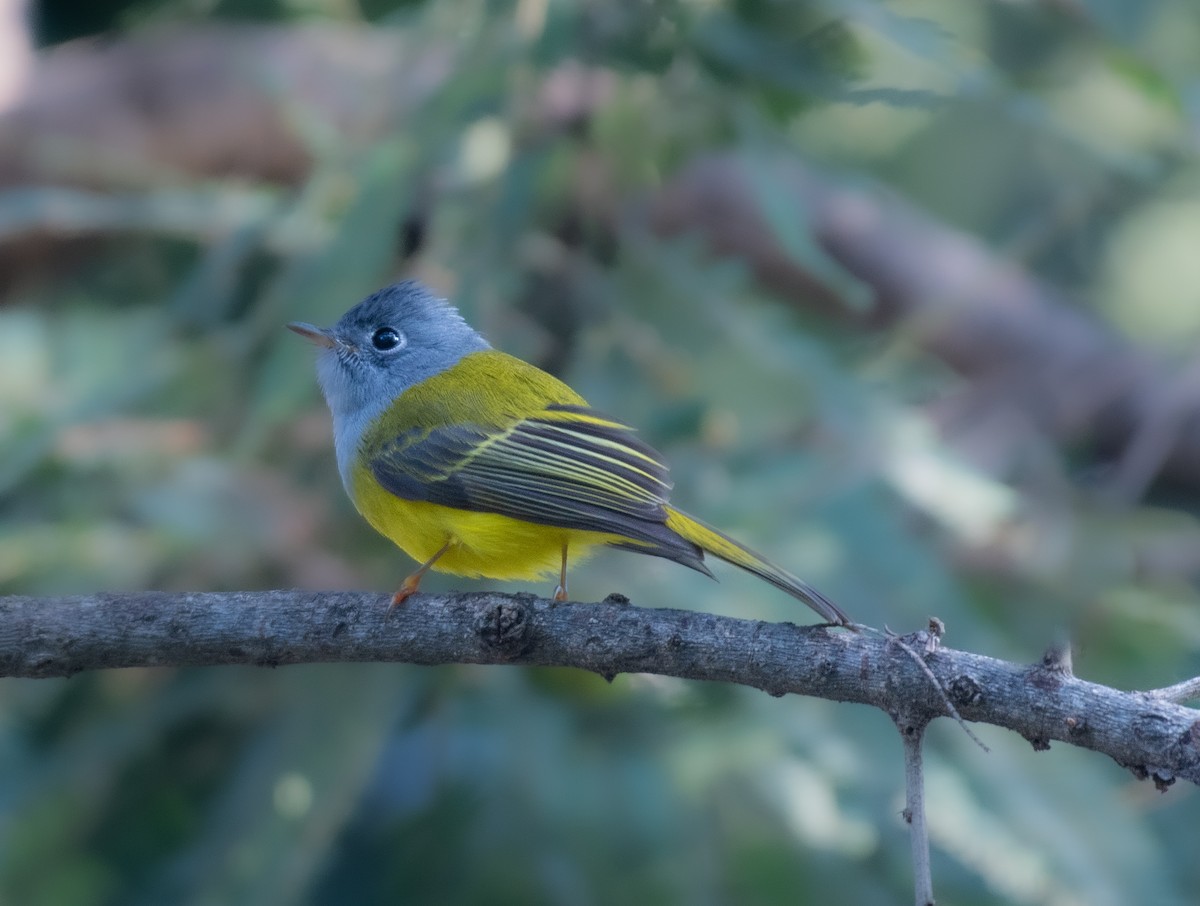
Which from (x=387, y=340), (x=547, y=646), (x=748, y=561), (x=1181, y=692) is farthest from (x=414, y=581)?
(x=1181, y=692)

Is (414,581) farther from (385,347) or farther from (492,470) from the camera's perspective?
(385,347)

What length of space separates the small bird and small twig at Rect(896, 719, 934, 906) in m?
0.25

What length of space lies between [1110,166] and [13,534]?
10.3 feet

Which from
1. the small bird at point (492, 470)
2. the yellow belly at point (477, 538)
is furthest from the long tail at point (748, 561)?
the yellow belly at point (477, 538)

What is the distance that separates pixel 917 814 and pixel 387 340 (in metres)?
1.99

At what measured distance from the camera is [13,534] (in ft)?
10.7

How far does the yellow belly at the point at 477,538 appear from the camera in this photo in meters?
2.46

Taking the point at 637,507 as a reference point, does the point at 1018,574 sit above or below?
below

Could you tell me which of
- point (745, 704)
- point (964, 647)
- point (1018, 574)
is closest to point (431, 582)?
point (745, 704)

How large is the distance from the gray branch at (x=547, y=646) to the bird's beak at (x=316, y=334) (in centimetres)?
104

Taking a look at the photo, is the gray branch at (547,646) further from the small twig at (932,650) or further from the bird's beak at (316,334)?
the bird's beak at (316,334)

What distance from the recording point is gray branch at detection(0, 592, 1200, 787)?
1730 mm

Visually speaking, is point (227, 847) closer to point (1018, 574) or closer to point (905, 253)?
point (1018, 574)

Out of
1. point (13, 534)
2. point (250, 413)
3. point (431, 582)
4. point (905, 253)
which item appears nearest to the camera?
point (431, 582)
